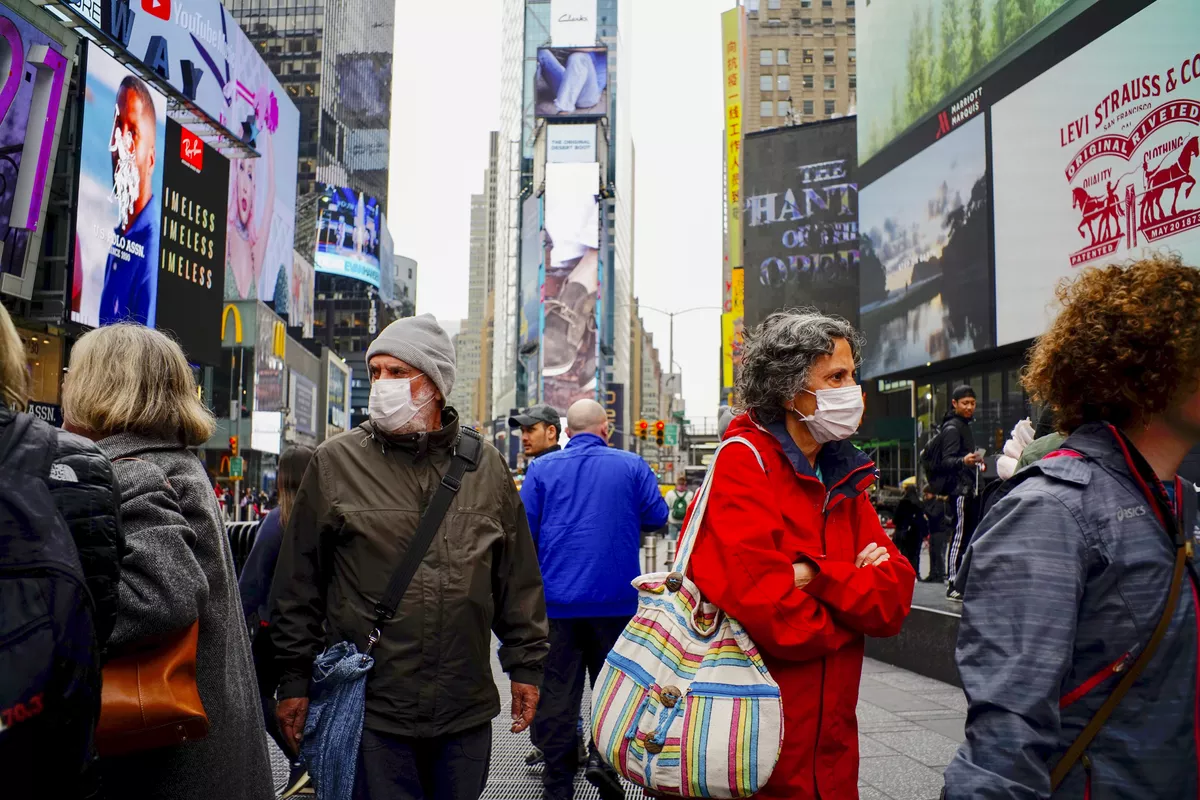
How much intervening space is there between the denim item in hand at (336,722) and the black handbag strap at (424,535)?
8 centimetres

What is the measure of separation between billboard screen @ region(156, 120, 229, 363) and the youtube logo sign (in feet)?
13.6

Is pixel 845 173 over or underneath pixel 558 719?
over

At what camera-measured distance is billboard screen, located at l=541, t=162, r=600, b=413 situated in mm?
111062

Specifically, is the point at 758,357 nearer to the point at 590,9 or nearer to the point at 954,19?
the point at 954,19

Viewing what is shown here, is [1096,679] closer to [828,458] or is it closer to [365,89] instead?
[828,458]

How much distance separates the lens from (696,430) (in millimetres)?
117375

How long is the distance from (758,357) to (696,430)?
11467 centimetres

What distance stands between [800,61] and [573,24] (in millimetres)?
31808

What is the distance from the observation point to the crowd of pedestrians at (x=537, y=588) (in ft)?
6.12

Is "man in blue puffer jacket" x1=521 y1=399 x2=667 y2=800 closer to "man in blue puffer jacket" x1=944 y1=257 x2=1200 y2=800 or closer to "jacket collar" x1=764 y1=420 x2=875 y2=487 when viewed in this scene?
"jacket collar" x1=764 y1=420 x2=875 y2=487

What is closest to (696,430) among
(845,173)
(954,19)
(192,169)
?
(845,173)

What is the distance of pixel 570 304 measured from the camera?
112m

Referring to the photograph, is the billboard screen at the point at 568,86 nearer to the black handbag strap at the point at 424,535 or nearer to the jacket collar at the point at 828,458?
the black handbag strap at the point at 424,535

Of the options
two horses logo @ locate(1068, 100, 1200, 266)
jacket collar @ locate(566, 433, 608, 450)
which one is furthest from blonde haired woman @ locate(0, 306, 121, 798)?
two horses logo @ locate(1068, 100, 1200, 266)
